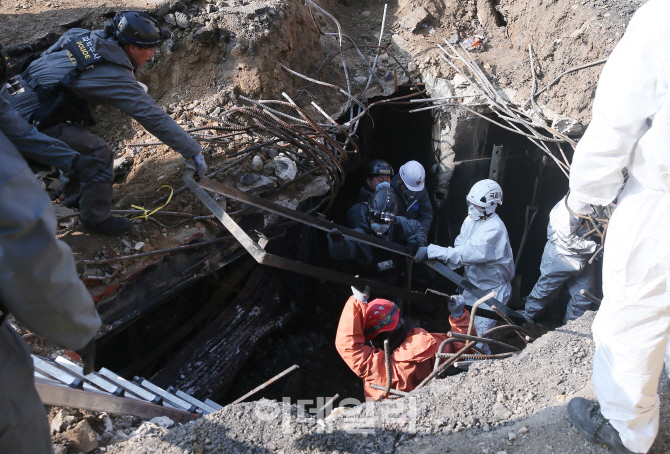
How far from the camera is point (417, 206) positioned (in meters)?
5.75

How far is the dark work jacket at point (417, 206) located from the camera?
5688mm

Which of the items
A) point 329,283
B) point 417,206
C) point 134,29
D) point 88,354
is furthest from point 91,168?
point 417,206

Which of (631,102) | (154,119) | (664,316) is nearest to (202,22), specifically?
(154,119)

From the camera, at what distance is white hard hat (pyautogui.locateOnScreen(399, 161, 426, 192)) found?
563cm

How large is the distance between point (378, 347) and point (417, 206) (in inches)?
96.9

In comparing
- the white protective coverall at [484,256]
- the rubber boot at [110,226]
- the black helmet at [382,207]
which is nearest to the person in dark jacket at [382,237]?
the black helmet at [382,207]

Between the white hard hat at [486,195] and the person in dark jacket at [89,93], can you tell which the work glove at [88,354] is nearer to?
the person in dark jacket at [89,93]

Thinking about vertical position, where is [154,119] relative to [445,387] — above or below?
above

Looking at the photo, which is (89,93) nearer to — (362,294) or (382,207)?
(362,294)

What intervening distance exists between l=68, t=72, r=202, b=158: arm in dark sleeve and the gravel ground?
1.94 meters

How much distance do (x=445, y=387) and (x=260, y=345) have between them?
3.00 m

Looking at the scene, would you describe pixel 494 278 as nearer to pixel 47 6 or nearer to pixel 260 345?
pixel 260 345

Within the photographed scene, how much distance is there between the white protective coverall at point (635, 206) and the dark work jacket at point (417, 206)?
11.5 ft

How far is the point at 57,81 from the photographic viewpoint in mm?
3092
